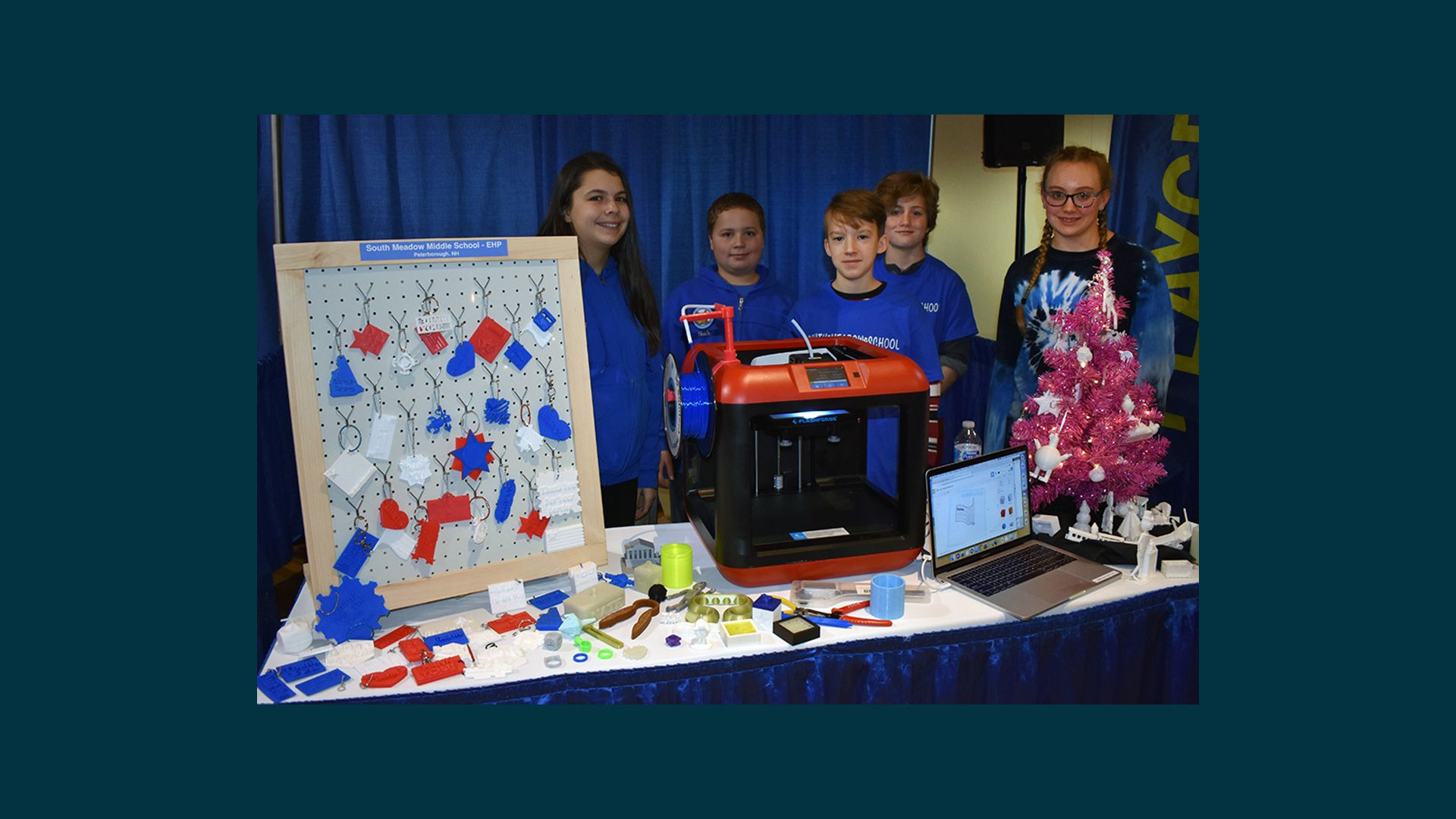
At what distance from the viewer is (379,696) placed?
2322 mm

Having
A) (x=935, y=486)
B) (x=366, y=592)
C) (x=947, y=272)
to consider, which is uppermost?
(x=947, y=272)

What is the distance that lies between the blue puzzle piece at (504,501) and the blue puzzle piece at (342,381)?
481mm

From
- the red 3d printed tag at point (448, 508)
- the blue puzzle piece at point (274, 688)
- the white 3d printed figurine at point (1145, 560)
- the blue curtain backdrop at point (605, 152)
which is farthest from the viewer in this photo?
the blue curtain backdrop at point (605, 152)

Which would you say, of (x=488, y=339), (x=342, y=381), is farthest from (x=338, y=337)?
(x=488, y=339)

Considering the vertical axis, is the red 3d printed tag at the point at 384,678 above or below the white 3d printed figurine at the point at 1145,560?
below

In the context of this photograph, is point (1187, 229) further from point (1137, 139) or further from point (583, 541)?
point (583, 541)

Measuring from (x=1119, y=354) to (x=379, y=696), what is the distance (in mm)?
2411

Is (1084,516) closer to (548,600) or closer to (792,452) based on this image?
(792,452)

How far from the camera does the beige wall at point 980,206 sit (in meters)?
3.32

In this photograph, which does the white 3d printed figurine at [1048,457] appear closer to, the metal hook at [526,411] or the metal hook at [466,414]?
the metal hook at [526,411]

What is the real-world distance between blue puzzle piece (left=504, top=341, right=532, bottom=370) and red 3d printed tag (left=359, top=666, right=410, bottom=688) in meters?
0.86

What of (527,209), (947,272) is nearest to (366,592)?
(527,209)

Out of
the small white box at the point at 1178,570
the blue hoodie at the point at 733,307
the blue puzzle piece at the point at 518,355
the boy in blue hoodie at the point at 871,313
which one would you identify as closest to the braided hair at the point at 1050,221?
the boy in blue hoodie at the point at 871,313

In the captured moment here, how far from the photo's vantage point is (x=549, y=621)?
8.65ft
